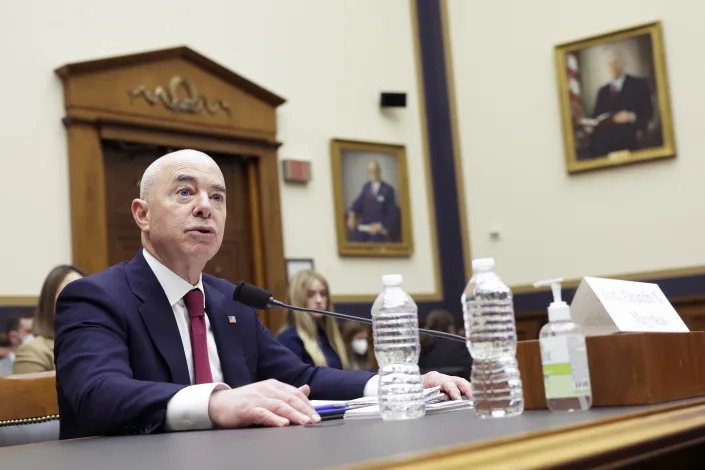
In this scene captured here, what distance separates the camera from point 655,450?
5.09ft

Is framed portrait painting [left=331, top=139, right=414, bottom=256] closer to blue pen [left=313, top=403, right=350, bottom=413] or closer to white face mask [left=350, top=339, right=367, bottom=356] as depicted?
white face mask [left=350, top=339, right=367, bottom=356]

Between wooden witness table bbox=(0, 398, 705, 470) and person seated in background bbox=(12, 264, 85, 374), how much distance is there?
10.5 ft

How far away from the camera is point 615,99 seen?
9.88 meters

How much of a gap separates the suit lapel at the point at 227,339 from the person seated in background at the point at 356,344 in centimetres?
466

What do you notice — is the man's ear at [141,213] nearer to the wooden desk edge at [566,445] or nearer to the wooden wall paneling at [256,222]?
the wooden desk edge at [566,445]

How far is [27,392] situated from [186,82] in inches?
238

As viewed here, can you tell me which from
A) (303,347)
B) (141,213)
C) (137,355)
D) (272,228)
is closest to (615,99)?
(272,228)

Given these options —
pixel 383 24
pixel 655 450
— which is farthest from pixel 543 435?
pixel 383 24

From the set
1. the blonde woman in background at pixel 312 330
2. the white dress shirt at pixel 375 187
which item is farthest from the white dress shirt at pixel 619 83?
the blonde woman in background at pixel 312 330

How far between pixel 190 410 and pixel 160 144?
6.14 meters

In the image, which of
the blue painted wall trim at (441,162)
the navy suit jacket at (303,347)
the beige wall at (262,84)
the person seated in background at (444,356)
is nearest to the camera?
the navy suit jacket at (303,347)

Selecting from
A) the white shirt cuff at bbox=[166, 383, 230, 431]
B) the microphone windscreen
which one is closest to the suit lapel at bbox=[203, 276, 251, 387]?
the microphone windscreen

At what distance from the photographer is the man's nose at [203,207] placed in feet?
9.84

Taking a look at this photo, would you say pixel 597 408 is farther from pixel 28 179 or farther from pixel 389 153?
pixel 389 153
